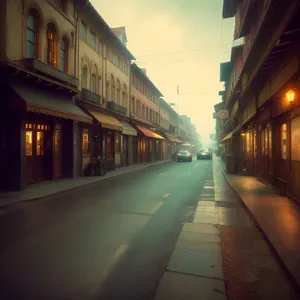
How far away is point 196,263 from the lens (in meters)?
4.06

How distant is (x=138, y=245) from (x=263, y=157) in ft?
36.1

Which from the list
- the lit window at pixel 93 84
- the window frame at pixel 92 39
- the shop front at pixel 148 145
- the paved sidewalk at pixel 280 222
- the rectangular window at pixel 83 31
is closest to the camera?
the paved sidewalk at pixel 280 222

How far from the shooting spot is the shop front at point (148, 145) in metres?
30.5

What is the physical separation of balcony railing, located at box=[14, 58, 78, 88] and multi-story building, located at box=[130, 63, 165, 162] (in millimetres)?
A: 14412

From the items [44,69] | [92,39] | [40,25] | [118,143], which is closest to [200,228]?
[44,69]

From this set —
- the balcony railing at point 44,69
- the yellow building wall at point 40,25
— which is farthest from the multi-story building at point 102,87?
the balcony railing at point 44,69

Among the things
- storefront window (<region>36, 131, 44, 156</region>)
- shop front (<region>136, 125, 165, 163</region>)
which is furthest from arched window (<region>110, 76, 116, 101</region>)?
storefront window (<region>36, 131, 44, 156</region>)

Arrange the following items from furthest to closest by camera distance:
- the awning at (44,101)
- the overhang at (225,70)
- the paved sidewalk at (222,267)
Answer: the overhang at (225,70) → the awning at (44,101) → the paved sidewalk at (222,267)

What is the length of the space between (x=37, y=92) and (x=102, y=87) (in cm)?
918

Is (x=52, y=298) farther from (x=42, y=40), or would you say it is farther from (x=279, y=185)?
(x=42, y=40)

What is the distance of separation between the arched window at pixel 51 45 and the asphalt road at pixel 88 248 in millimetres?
8687

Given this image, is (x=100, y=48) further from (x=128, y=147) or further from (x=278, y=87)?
(x=278, y=87)

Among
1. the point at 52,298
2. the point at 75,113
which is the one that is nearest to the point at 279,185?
the point at 52,298

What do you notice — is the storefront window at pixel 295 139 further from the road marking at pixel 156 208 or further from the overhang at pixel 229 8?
the overhang at pixel 229 8
